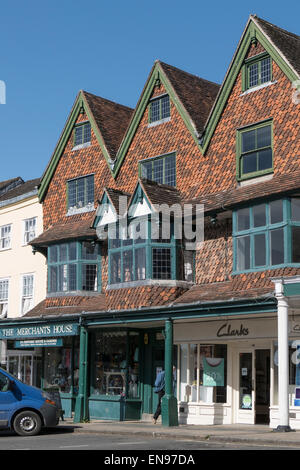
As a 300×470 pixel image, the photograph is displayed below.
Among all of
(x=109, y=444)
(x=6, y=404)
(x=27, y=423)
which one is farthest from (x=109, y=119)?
(x=109, y=444)

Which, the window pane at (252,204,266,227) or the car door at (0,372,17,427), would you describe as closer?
the car door at (0,372,17,427)

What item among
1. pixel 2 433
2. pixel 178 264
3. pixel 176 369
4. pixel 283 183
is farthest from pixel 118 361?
pixel 283 183

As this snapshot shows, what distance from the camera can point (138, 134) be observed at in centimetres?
2748

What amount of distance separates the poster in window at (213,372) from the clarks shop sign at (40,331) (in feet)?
15.8

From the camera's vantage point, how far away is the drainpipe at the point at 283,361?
1809 centimetres

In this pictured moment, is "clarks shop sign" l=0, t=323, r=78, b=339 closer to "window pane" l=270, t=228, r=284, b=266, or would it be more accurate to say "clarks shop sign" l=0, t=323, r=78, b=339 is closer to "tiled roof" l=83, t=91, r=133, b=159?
"tiled roof" l=83, t=91, r=133, b=159

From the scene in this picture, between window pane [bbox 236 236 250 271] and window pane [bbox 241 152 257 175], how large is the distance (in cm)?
251

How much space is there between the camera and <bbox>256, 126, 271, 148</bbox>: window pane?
22.7 m

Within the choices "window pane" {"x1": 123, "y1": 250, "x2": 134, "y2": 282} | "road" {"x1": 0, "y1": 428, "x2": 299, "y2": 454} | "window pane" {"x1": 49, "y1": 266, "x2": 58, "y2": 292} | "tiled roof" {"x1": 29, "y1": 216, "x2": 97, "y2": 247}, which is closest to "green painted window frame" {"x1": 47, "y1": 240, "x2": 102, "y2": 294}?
"window pane" {"x1": 49, "y1": 266, "x2": 58, "y2": 292}

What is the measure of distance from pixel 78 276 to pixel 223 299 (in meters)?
8.29

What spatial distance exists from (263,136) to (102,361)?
9.93 metres

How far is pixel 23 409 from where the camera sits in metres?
19.2

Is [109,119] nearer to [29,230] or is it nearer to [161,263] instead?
[29,230]

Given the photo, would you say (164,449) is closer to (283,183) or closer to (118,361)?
(283,183)
